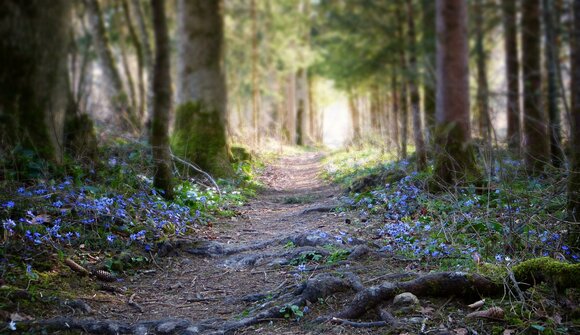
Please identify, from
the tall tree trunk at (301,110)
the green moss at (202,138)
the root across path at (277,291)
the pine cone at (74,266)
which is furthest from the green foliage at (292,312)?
the tall tree trunk at (301,110)

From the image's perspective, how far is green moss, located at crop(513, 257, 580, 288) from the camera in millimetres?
2891

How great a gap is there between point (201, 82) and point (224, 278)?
5593 mm

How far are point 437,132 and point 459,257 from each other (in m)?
3.07

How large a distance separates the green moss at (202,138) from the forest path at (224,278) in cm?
172

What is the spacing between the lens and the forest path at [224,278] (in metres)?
3.59

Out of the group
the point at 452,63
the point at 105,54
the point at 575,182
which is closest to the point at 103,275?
the point at 575,182

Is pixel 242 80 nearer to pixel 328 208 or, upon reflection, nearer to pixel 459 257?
pixel 328 208

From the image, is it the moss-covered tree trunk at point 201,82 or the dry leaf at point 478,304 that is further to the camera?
the moss-covered tree trunk at point 201,82

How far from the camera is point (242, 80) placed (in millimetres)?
26250

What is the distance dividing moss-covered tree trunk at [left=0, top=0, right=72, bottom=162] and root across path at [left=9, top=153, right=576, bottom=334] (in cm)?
253

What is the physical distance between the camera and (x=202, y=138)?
351 inches

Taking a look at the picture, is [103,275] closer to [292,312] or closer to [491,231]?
[292,312]

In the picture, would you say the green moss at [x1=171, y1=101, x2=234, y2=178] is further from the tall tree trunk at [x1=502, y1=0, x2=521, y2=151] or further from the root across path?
the tall tree trunk at [x1=502, y1=0, x2=521, y2=151]

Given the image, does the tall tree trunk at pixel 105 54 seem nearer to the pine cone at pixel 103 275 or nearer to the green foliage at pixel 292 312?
the pine cone at pixel 103 275
